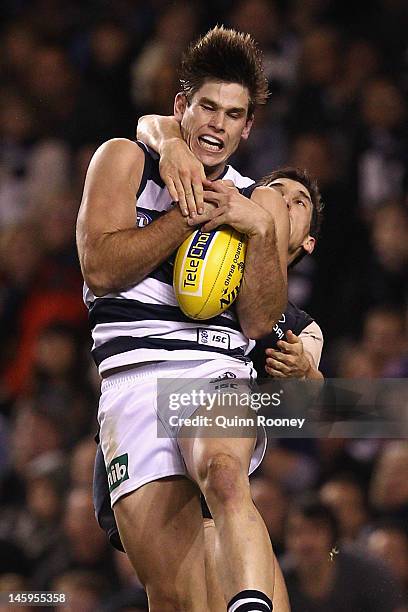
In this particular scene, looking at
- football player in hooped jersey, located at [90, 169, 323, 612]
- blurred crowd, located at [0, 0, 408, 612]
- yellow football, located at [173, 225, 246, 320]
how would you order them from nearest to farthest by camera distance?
yellow football, located at [173, 225, 246, 320]
football player in hooped jersey, located at [90, 169, 323, 612]
blurred crowd, located at [0, 0, 408, 612]

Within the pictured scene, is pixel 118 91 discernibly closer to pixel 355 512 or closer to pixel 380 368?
pixel 380 368

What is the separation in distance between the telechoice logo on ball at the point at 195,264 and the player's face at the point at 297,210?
545 millimetres

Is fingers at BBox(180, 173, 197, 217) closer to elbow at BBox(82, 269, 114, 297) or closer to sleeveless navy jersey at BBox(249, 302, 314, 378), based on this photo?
elbow at BBox(82, 269, 114, 297)

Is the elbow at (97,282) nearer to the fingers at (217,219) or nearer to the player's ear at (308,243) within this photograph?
the fingers at (217,219)

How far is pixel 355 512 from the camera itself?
3.67 metres

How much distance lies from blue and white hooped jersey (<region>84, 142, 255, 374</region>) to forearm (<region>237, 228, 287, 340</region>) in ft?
0.24

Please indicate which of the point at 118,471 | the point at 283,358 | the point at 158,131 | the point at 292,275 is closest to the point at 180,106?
the point at 158,131

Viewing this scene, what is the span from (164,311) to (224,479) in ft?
1.65

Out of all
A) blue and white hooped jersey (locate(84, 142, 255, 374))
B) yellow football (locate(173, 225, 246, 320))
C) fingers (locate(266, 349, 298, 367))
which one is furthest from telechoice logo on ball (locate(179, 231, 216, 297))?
fingers (locate(266, 349, 298, 367))

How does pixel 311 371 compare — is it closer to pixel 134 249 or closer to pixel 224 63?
pixel 134 249

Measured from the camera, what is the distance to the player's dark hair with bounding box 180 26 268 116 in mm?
2527

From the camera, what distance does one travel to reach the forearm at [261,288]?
7.75 feet

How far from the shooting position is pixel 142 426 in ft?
7.90

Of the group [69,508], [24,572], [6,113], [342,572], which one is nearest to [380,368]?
[342,572]
